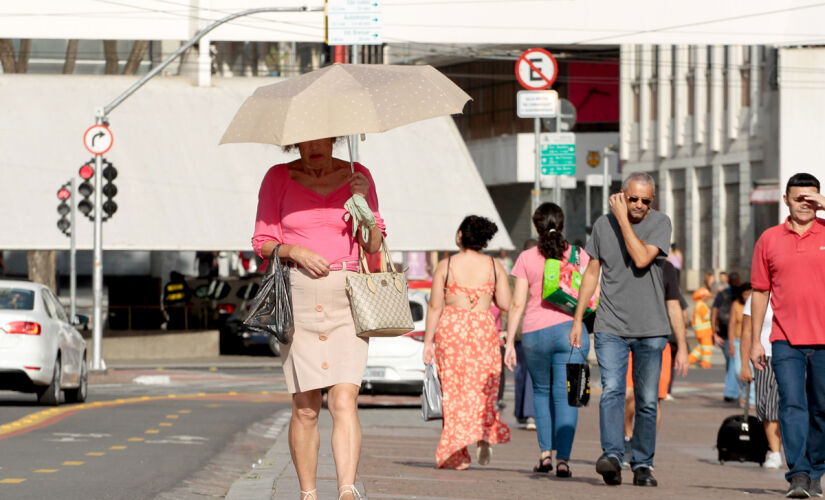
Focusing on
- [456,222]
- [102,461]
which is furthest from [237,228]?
[102,461]

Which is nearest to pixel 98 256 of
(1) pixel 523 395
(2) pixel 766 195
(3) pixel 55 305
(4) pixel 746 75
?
(3) pixel 55 305

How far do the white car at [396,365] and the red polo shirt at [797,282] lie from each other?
37.9 feet

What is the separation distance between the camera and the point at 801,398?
11.2 metres

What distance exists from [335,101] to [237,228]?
29.9 metres

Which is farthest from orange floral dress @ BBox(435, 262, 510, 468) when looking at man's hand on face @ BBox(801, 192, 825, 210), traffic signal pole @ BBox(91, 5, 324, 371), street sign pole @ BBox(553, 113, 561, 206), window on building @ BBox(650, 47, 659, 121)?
window on building @ BBox(650, 47, 659, 121)

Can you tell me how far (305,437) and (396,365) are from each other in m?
13.8

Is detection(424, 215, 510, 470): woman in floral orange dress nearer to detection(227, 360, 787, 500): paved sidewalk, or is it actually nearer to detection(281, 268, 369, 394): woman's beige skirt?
detection(227, 360, 787, 500): paved sidewalk

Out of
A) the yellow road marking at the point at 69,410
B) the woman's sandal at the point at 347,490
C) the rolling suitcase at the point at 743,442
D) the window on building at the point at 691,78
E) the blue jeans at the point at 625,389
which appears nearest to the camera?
the woman's sandal at the point at 347,490

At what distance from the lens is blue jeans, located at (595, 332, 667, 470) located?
1152 centimetres

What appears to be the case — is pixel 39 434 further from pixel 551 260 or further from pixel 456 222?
pixel 456 222

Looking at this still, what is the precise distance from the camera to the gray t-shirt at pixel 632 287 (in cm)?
1155

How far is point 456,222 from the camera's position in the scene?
132 ft

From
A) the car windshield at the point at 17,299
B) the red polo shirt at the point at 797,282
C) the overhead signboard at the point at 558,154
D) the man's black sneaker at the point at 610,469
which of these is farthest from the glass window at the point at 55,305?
the red polo shirt at the point at 797,282

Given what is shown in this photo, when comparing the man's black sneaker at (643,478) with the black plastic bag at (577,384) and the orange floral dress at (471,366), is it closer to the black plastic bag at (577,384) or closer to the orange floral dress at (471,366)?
the black plastic bag at (577,384)
